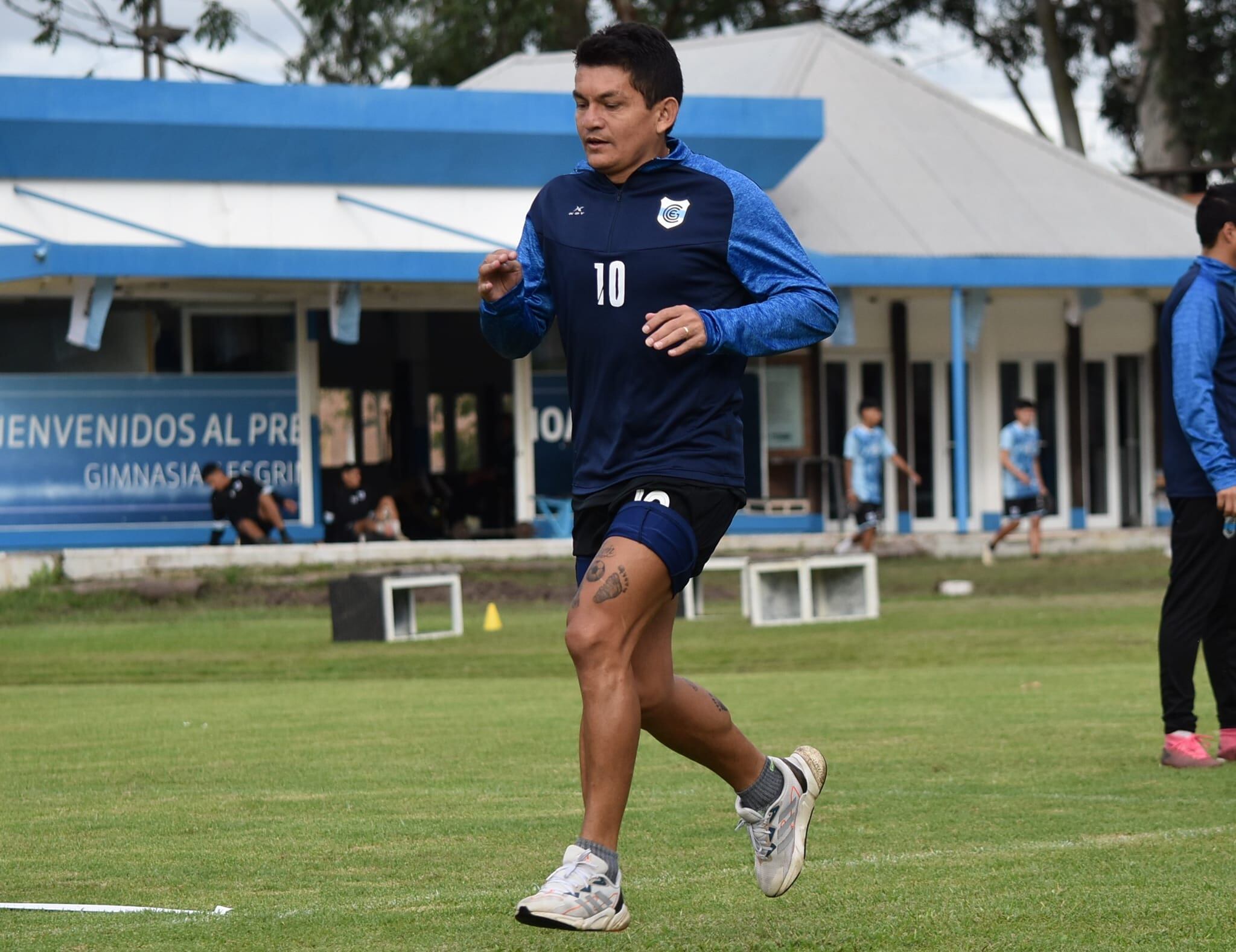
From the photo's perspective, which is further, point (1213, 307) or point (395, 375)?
point (395, 375)

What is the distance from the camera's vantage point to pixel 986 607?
63.2 feet

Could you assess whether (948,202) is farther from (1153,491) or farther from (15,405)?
(15,405)

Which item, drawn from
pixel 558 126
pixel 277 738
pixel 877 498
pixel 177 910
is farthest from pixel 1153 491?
pixel 177 910

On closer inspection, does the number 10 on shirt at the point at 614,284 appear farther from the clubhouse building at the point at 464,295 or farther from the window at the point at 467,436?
the window at the point at 467,436

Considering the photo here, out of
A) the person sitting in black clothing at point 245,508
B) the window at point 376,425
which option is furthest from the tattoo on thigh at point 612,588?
the window at point 376,425

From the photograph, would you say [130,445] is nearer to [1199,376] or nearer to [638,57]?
[1199,376]

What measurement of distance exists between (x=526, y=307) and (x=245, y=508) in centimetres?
1984

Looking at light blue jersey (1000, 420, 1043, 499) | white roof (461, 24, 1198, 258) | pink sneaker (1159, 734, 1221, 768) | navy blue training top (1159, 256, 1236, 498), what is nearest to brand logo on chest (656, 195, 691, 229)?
navy blue training top (1159, 256, 1236, 498)

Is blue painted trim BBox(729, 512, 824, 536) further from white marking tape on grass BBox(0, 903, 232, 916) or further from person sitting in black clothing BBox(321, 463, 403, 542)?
white marking tape on grass BBox(0, 903, 232, 916)

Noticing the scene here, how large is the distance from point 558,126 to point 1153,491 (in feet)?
37.4

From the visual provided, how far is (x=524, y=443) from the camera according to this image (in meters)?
27.3

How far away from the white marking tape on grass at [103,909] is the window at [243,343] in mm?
21516

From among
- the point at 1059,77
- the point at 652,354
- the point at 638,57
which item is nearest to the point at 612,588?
the point at 652,354

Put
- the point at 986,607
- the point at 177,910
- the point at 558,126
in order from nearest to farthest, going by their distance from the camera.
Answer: the point at 177,910 < the point at 986,607 < the point at 558,126
